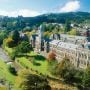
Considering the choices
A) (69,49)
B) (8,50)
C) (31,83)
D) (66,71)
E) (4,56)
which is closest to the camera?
(31,83)

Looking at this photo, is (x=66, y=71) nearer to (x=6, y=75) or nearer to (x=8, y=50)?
(x=6, y=75)

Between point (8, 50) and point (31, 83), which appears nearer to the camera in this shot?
point (31, 83)

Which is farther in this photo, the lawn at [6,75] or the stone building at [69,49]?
the stone building at [69,49]

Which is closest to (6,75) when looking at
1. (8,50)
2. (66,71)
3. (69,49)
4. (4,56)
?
(66,71)

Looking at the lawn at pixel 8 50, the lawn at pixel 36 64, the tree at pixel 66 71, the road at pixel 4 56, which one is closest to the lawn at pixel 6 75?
the lawn at pixel 36 64

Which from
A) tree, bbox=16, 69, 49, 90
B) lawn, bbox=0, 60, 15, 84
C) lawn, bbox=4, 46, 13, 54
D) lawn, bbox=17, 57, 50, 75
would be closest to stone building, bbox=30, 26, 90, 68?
lawn, bbox=17, 57, 50, 75

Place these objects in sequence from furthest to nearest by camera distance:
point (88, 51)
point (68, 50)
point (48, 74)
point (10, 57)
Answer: point (10, 57) → point (68, 50) → point (88, 51) → point (48, 74)

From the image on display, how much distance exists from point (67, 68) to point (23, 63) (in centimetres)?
1927

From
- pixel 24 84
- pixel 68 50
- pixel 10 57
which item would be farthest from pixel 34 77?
pixel 10 57

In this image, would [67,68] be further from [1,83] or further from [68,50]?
[68,50]

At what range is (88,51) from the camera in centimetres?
6650

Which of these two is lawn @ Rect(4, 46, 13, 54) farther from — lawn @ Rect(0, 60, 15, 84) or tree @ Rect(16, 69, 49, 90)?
tree @ Rect(16, 69, 49, 90)

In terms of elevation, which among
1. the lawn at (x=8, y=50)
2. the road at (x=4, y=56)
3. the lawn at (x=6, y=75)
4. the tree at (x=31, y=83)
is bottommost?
the road at (x=4, y=56)

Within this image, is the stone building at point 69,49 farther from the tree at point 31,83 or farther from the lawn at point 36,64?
the tree at point 31,83
